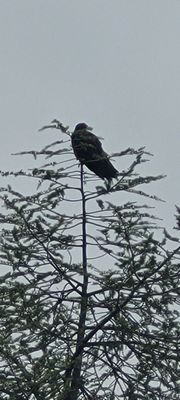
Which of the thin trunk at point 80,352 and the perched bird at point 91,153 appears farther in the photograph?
the perched bird at point 91,153

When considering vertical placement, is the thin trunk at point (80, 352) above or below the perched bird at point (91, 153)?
below

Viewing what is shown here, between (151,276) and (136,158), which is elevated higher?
(136,158)

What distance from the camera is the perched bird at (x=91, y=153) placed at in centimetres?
1159

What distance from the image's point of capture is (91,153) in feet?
40.4

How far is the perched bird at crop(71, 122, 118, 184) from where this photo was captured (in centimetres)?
1159

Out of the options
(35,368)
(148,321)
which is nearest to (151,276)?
(148,321)

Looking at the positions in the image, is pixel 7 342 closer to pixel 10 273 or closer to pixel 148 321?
pixel 10 273

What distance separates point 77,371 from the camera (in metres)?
10.2

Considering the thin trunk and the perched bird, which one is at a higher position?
the perched bird

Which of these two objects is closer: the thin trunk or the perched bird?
the thin trunk

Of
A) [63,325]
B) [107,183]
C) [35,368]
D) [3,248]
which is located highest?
[107,183]

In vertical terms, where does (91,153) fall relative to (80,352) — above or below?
above

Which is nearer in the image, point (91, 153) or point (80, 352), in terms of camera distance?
point (80, 352)

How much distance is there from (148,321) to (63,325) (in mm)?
905
